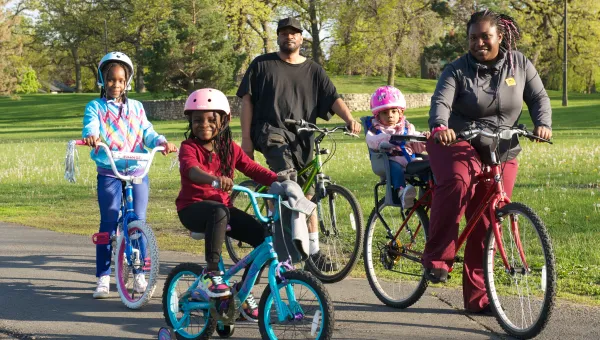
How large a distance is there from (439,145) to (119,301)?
→ 2.73 m

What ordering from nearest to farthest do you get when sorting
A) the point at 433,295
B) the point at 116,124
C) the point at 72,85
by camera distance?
the point at 433,295 → the point at 116,124 → the point at 72,85

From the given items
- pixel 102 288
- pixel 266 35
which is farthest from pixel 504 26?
pixel 266 35

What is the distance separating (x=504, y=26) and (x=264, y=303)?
241cm

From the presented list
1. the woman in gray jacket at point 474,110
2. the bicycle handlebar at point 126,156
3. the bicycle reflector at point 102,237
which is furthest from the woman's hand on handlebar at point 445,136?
the bicycle reflector at point 102,237

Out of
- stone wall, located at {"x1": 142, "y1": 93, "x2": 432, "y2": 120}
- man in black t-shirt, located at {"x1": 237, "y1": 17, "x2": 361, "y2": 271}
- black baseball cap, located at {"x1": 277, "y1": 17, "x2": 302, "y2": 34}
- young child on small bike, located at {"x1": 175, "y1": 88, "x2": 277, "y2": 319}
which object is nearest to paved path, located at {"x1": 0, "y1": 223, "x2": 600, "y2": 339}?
young child on small bike, located at {"x1": 175, "y1": 88, "x2": 277, "y2": 319}

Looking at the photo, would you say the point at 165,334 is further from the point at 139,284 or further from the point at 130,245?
the point at 130,245

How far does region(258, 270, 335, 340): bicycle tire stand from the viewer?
4.93 meters

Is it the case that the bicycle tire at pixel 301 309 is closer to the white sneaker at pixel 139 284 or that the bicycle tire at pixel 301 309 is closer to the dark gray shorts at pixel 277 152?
the white sneaker at pixel 139 284

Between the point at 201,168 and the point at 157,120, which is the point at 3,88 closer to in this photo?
the point at 157,120

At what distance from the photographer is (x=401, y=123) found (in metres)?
7.23

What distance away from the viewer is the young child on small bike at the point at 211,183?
556cm

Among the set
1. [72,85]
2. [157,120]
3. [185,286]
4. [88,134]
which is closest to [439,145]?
[185,286]

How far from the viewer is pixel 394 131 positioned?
280 inches

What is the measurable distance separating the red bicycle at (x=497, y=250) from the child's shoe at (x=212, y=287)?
1533 millimetres
